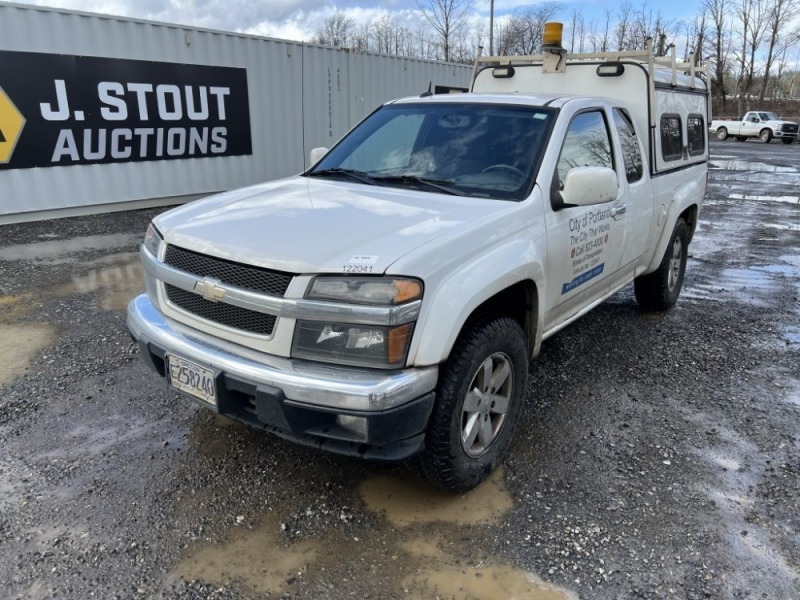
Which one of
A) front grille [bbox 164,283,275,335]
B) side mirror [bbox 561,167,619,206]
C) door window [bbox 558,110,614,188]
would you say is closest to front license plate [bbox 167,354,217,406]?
front grille [bbox 164,283,275,335]

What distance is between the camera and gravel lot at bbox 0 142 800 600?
8.07 feet

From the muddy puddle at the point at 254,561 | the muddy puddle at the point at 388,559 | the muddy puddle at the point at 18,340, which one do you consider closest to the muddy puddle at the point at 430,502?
the muddy puddle at the point at 388,559

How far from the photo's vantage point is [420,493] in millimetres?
3016

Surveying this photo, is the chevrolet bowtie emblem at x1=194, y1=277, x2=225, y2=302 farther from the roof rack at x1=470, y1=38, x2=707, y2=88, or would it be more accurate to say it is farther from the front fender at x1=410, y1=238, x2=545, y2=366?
the roof rack at x1=470, y1=38, x2=707, y2=88

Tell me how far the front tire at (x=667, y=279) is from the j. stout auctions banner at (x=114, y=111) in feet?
26.1

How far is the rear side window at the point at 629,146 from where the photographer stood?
4.24m

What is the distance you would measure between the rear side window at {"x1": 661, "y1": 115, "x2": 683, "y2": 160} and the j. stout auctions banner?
7.87 meters

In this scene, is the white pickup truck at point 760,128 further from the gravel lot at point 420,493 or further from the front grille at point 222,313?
the front grille at point 222,313

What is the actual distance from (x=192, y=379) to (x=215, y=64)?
9.11 m

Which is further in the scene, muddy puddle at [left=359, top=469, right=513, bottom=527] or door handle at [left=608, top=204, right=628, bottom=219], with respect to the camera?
door handle at [left=608, top=204, right=628, bottom=219]

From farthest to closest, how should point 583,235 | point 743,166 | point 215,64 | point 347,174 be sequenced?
1. point 743,166
2. point 215,64
3. point 347,174
4. point 583,235

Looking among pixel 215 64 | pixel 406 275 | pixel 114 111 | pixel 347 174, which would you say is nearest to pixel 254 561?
pixel 406 275

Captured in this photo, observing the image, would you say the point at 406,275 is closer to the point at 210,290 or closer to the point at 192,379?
the point at 210,290

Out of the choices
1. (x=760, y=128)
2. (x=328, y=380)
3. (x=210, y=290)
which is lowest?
(x=328, y=380)
